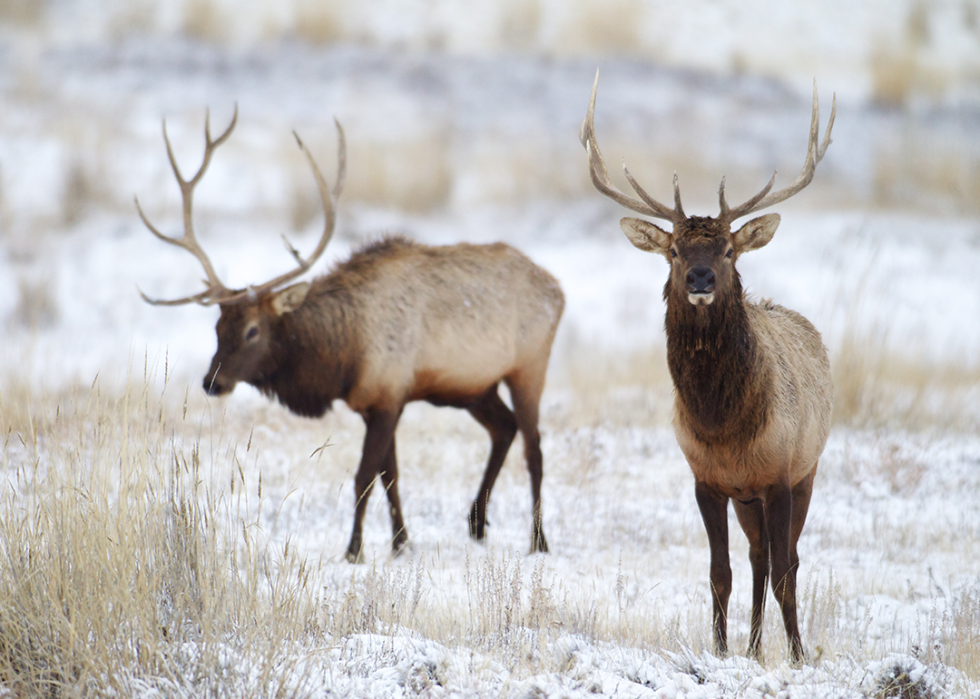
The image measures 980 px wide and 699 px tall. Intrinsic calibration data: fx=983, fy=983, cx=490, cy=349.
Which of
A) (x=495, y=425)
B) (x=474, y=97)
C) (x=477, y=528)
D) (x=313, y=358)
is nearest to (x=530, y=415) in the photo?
(x=495, y=425)

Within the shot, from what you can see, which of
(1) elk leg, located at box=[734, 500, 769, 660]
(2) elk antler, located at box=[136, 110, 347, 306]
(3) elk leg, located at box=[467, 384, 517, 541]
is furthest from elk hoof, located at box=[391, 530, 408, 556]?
(1) elk leg, located at box=[734, 500, 769, 660]

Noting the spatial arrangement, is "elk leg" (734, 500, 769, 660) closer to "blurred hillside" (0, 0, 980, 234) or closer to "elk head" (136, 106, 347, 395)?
"elk head" (136, 106, 347, 395)

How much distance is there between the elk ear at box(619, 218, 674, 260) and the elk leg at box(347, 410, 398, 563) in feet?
7.89

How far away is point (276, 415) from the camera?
9883 millimetres

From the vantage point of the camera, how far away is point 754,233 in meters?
4.79

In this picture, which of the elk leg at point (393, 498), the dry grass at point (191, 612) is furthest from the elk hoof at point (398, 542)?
the dry grass at point (191, 612)

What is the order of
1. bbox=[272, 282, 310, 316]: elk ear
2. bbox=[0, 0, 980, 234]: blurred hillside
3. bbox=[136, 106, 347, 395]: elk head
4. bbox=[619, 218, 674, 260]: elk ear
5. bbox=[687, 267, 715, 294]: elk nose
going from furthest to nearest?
bbox=[0, 0, 980, 234]: blurred hillside, bbox=[272, 282, 310, 316]: elk ear, bbox=[136, 106, 347, 395]: elk head, bbox=[619, 218, 674, 260]: elk ear, bbox=[687, 267, 715, 294]: elk nose

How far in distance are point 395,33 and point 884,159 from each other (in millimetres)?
10279

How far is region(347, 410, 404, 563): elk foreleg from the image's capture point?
6.39m

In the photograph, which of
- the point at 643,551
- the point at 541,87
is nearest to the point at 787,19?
the point at 541,87

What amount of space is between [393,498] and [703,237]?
3297mm

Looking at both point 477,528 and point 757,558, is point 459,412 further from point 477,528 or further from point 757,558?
point 757,558

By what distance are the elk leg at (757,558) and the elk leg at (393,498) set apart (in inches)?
96.2

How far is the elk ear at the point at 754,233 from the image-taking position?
475cm
